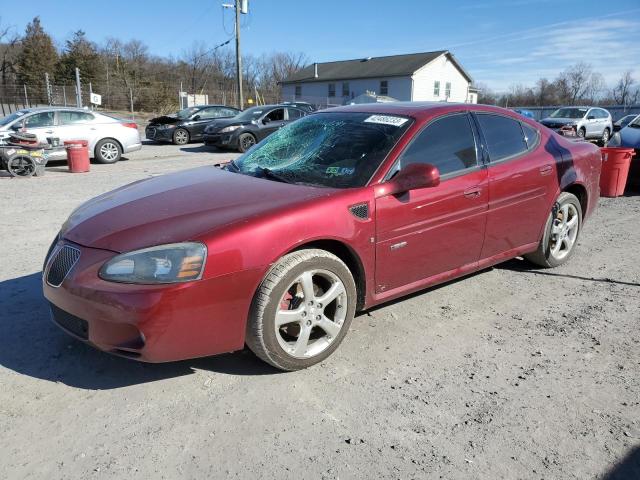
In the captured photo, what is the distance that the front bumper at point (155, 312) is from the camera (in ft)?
8.63

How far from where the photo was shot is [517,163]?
4.25 m

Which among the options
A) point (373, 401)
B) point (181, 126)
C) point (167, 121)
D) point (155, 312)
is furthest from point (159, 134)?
point (373, 401)

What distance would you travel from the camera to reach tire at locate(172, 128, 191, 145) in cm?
1886

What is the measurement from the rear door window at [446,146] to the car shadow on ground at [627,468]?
2078 millimetres

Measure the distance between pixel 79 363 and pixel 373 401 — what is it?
1867 mm

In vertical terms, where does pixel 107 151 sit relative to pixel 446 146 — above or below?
below

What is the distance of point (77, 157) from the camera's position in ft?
38.5

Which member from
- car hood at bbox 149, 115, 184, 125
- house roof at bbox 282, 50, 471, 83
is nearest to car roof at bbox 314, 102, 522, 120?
car hood at bbox 149, 115, 184, 125

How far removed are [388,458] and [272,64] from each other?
80291mm

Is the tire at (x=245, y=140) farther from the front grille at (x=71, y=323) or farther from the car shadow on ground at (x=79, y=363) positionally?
the front grille at (x=71, y=323)

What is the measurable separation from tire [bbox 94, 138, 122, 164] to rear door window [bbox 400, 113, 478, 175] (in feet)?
38.5

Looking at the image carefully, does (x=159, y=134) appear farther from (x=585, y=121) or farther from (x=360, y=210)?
(x=585, y=121)

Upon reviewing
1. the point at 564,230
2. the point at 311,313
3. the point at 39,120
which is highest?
the point at 39,120

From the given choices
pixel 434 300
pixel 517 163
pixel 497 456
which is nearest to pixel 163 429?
pixel 497 456
